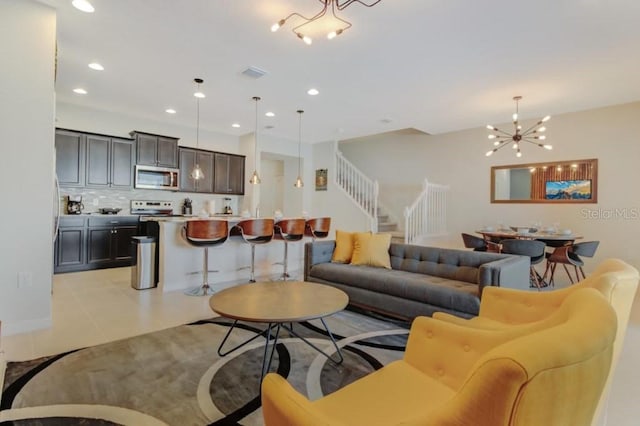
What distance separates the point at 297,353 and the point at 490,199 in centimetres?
558

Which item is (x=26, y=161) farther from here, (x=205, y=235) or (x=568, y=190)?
(x=568, y=190)

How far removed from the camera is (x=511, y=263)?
2922 mm

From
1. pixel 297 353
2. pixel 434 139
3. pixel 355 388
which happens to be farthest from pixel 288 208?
pixel 355 388

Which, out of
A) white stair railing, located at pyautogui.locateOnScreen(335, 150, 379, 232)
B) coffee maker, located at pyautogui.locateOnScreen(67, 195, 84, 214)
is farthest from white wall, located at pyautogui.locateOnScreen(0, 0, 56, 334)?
white stair railing, located at pyautogui.locateOnScreen(335, 150, 379, 232)

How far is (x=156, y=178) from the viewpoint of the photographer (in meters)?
6.43

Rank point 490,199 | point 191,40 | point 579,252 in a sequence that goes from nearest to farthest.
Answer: point 191,40, point 579,252, point 490,199

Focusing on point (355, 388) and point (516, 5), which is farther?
point (516, 5)

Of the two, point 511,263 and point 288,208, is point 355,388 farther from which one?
point 288,208

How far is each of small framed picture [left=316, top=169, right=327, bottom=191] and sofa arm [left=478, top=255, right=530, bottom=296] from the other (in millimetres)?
5549

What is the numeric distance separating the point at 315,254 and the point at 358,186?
410 cm

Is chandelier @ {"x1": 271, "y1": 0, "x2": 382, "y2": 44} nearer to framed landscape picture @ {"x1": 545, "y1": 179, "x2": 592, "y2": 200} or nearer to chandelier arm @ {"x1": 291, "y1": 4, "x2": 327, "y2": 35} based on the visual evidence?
chandelier arm @ {"x1": 291, "y1": 4, "x2": 327, "y2": 35}

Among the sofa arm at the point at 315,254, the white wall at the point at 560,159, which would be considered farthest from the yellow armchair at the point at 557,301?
the white wall at the point at 560,159

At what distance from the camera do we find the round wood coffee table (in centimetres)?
204

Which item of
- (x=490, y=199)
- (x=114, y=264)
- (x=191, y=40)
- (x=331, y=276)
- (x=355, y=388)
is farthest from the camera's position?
(x=490, y=199)
